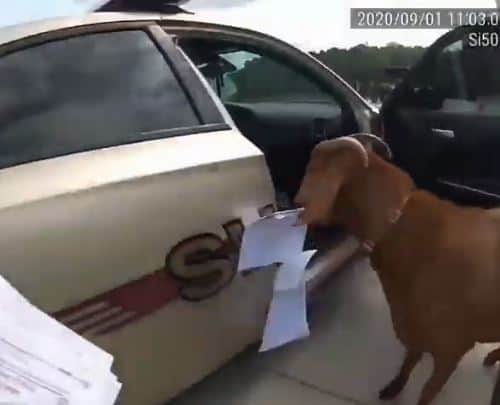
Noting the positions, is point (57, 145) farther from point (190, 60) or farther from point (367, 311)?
point (367, 311)

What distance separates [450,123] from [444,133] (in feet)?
0.12

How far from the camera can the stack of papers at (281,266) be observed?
134 cm

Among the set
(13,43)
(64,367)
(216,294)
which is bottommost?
(216,294)

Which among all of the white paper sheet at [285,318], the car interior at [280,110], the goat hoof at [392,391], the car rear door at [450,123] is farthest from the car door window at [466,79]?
the white paper sheet at [285,318]

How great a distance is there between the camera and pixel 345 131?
2.23 m

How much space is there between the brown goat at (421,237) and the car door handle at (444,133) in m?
0.81

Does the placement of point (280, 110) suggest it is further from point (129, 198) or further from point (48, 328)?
point (48, 328)

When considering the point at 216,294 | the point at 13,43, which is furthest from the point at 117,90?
the point at 216,294

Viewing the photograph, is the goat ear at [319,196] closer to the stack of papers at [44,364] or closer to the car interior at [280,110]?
the car interior at [280,110]

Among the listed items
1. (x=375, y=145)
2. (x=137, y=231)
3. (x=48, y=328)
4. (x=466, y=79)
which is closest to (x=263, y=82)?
(x=375, y=145)

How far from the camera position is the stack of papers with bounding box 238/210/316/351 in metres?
1.34

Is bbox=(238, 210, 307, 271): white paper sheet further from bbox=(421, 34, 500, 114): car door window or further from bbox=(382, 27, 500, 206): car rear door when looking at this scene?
bbox=(421, 34, 500, 114): car door window

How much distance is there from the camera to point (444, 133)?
7.77 ft

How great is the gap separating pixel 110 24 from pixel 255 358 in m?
0.95
